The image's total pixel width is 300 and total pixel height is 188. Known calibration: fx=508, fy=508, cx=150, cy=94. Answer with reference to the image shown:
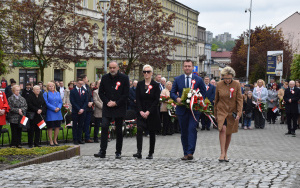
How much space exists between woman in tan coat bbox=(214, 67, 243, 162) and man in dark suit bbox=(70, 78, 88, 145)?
6.15 metres

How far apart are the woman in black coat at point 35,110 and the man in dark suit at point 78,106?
1.10m

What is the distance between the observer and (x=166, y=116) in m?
19.0

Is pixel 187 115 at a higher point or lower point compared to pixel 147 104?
lower

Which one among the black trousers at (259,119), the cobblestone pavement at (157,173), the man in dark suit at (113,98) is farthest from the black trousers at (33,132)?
the black trousers at (259,119)

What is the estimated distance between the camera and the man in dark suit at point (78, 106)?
1549 cm

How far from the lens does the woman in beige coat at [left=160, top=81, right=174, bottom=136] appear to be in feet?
61.6

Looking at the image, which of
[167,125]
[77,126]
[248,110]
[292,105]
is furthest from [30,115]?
[248,110]

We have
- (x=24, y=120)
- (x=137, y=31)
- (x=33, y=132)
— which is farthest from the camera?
(x=137, y=31)

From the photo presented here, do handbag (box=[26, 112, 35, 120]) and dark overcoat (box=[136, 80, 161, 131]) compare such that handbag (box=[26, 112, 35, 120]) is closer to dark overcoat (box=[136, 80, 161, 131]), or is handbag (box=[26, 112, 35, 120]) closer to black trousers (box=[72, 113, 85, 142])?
black trousers (box=[72, 113, 85, 142])

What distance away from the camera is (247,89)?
23266mm

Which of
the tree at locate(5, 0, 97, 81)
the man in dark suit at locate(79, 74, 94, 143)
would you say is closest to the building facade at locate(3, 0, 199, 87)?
the tree at locate(5, 0, 97, 81)

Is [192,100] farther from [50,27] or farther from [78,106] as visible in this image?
[50,27]

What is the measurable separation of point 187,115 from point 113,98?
5.17 feet

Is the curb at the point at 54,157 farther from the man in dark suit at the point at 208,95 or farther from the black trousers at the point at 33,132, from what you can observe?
the man in dark suit at the point at 208,95
